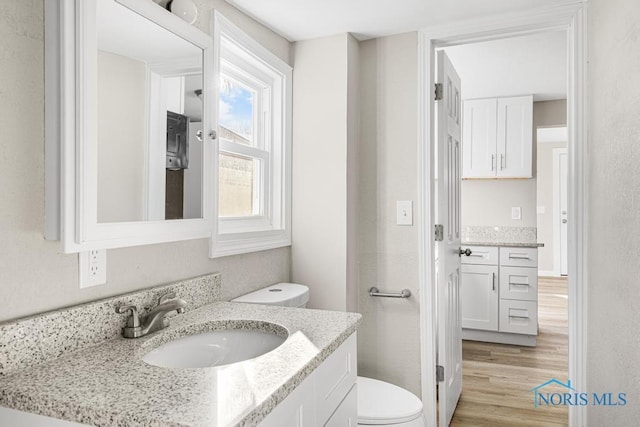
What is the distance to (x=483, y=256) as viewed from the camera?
3811 mm

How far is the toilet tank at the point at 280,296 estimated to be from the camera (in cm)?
184

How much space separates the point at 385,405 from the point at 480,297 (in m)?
2.27

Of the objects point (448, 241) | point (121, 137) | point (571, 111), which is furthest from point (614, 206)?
point (121, 137)

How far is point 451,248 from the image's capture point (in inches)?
96.0

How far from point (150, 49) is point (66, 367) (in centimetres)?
93

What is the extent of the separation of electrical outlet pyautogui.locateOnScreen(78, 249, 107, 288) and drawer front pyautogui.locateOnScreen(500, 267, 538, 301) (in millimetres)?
3395

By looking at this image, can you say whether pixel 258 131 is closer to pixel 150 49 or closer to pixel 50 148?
pixel 150 49

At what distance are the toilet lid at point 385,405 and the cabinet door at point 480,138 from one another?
264cm

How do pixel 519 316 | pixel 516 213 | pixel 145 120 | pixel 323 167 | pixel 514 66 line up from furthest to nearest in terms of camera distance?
pixel 516 213, pixel 519 316, pixel 514 66, pixel 323 167, pixel 145 120

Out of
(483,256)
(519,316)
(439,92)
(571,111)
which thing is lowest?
(519,316)

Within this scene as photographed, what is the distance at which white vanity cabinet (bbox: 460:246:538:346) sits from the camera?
3688 millimetres

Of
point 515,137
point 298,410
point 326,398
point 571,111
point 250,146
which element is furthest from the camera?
point 515,137

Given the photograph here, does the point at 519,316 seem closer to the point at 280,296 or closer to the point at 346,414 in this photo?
the point at 280,296

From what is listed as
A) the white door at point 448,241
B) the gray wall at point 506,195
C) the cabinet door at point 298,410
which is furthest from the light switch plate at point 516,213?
the cabinet door at point 298,410
